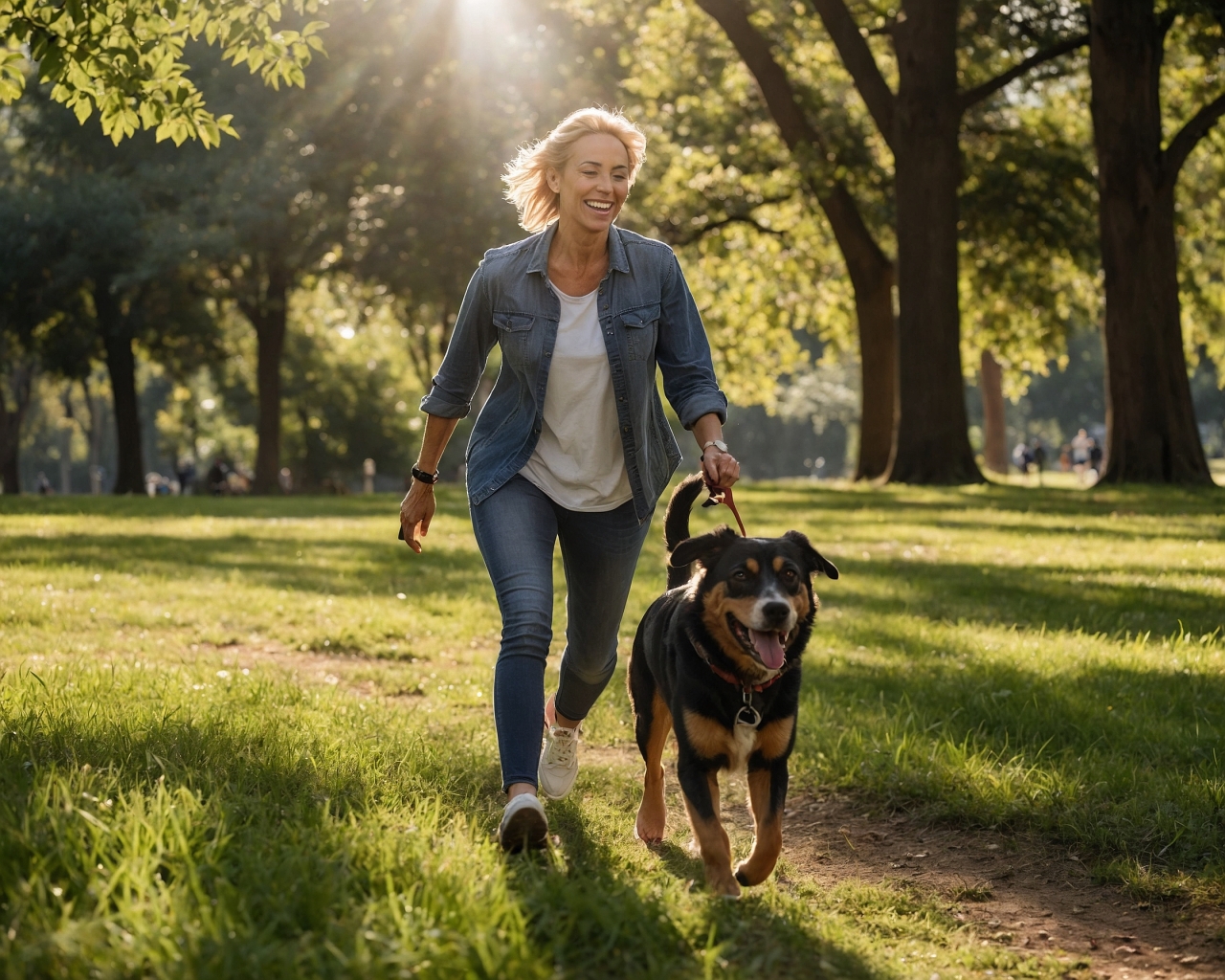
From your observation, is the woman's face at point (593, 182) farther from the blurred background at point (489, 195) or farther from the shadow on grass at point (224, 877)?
the blurred background at point (489, 195)

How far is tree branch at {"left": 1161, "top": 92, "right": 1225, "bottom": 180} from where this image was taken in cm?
1984

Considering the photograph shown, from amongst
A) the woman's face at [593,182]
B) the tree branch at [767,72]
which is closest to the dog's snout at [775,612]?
the woman's face at [593,182]

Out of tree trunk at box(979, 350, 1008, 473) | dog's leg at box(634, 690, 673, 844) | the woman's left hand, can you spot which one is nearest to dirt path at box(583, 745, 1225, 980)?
dog's leg at box(634, 690, 673, 844)

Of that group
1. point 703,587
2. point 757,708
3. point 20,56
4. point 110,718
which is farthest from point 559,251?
point 20,56

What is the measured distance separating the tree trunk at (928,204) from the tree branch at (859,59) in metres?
0.63

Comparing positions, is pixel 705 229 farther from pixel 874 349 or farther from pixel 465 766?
pixel 465 766

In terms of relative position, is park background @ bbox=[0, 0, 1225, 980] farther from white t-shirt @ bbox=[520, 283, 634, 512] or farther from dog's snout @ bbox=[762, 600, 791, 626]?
white t-shirt @ bbox=[520, 283, 634, 512]

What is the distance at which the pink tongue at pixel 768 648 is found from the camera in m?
4.43

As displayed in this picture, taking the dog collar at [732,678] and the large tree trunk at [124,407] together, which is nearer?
the dog collar at [732,678]

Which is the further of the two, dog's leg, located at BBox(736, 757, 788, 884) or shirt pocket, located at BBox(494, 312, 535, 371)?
shirt pocket, located at BBox(494, 312, 535, 371)

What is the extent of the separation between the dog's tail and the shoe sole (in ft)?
4.14

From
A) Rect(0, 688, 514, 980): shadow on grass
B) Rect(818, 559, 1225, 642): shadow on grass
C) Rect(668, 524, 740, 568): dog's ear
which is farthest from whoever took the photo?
Rect(818, 559, 1225, 642): shadow on grass

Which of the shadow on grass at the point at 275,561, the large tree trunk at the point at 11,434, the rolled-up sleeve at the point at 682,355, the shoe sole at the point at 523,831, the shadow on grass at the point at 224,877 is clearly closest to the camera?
the shadow on grass at the point at 224,877

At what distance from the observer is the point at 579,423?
4.86 meters
